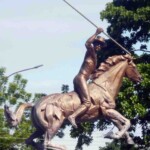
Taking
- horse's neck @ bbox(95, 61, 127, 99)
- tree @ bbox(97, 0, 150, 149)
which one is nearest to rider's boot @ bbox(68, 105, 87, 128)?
A: horse's neck @ bbox(95, 61, 127, 99)

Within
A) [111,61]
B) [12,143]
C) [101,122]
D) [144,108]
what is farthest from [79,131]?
[111,61]

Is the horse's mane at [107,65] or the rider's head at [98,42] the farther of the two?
the horse's mane at [107,65]

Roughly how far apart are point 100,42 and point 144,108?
1191cm

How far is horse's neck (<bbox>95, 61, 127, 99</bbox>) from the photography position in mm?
15828

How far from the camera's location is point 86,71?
623 inches

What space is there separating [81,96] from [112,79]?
737 millimetres

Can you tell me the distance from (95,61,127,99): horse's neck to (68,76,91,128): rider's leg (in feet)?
1.20

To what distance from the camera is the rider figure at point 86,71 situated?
1553 centimetres

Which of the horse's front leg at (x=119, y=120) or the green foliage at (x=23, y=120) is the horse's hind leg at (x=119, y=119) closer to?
the horse's front leg at (x=119, y=120)

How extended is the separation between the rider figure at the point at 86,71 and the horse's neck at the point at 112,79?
264 millimetres

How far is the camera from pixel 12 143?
113 feet

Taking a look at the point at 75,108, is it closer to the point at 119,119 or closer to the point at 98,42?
the point at 119,119

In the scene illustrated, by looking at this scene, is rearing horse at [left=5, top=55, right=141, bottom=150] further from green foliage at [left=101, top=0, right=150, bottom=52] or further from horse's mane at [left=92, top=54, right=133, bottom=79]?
green foliage at [left=101, top=0, right=150, bottom=52]

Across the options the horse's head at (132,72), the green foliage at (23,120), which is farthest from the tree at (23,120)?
the horse's head at (132,72)
